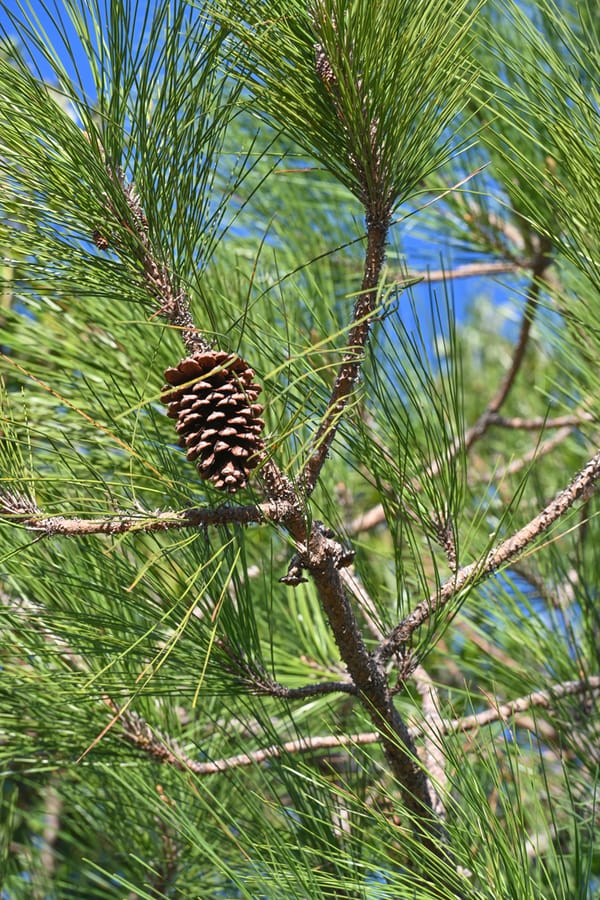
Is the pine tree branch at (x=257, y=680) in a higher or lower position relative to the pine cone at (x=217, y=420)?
lower

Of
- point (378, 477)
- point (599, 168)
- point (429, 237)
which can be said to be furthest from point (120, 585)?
Result: point (429, 237)

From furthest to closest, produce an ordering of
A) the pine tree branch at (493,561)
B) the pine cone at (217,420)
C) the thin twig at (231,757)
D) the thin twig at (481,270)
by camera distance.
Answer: the thin twig at (481,270)
the thin twig at (231,757)
the pine tree branch at (493,561)
the pine cone at (217,420)

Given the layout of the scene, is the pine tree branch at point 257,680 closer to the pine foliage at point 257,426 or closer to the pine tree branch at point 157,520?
the pine foliage at point 257,426

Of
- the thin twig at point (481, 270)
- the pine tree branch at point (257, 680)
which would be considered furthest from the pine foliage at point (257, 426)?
the thin twig at point (481, 270)

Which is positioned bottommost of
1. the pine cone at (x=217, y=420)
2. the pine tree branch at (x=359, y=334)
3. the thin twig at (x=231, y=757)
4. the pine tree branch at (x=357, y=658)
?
the thin twig at (x=231, y=757)

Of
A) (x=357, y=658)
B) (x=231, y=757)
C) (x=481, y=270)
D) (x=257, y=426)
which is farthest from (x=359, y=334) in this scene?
(x=481, y=270)

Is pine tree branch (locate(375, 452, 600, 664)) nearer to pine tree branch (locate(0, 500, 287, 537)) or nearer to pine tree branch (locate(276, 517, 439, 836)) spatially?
pine tree branch (locate(276, 517, 439, 836))

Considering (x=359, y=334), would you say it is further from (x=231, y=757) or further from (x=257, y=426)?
(x=231, y=757)

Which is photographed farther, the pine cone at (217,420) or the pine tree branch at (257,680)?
the pine tree branch at (257,680)
